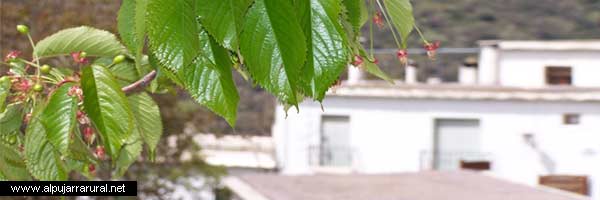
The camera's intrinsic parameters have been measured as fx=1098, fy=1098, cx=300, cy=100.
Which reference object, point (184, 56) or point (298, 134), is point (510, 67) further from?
point (184, 56)

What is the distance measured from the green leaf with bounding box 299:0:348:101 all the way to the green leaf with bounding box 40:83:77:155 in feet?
2.34

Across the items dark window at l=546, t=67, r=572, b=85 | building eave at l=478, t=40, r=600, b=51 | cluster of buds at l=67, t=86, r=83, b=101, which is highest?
building eave at l=478, t=40, r=600, b=51

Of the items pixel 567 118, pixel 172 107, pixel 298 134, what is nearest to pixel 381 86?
pixel 298 134

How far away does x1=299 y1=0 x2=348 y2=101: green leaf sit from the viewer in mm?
1596

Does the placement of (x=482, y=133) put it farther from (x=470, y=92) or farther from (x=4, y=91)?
(x=4, y=91)

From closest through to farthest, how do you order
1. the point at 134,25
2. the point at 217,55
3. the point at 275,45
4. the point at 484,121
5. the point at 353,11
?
the point at 275,45, the point at 217,55, the point at 134,25, the point at 353,11, the point at 484,121

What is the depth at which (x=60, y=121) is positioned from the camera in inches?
86.7

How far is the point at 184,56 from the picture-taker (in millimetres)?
1651

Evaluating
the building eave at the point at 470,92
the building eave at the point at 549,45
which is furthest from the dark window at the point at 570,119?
the building eave at the point at 549,45

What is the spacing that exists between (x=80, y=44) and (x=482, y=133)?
107 ft

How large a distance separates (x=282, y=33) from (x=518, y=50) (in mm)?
33714

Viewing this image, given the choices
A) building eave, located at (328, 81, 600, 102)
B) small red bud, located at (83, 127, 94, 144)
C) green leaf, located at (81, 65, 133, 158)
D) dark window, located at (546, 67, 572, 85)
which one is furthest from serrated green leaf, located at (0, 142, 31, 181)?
dark window, located at (546, 67, 572, 85)

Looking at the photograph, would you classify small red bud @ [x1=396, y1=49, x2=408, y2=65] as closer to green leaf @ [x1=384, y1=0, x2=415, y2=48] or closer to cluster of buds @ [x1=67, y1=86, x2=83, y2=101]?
green leaf @ [x1=384, y1=0, x2=415, y2=48]

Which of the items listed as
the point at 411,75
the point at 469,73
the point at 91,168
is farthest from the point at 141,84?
the point at 469,73
